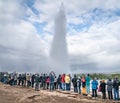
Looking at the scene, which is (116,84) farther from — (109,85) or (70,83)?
(70,83)

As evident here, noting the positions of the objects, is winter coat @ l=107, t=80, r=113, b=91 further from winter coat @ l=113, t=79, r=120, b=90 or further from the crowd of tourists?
winter coat @ l=113, t=79, r=120, b=90

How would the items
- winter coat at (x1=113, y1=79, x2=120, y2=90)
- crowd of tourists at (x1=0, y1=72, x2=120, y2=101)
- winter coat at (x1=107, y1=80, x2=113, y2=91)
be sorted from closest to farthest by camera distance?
winter coat at (x1=113, y1=79, x2=120, y2=90) < winter coat at (x1=107, y1=80, x2=113, y2=91) < crowd of tourists at (x1=0, y1=72, x2=120, y2=101)

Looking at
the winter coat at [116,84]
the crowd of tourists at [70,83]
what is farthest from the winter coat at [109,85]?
the winter coat at [116,84]

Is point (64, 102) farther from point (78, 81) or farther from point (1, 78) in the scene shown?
point (1, 78)

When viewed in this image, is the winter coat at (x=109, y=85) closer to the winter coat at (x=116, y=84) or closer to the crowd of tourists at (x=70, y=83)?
the crowd of tourists at (x=70, y=83)

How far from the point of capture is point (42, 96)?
29.5 metres

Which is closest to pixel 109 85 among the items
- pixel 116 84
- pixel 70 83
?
pixel 116 84

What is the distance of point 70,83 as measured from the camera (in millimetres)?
35000

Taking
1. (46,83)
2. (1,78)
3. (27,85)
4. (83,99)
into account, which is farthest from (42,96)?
(1,78)

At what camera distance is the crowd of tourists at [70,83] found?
1147 inches

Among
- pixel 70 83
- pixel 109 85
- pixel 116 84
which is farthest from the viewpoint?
pixel 70 83

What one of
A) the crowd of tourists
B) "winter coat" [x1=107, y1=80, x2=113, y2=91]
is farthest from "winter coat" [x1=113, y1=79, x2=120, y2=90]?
"winter coat" [x1=107, y1=80, x2=113, y2=91]

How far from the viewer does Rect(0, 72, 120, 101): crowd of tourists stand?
29.1 meters

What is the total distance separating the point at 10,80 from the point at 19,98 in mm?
18017
